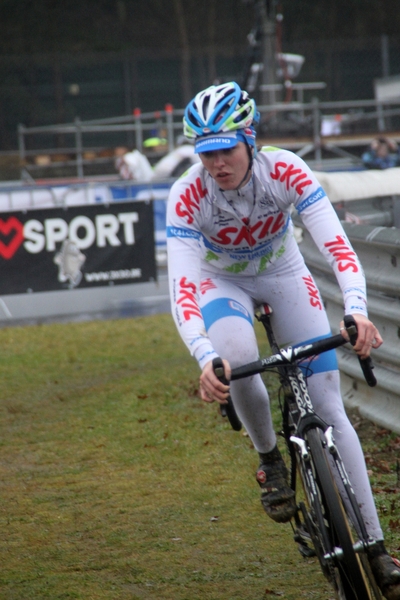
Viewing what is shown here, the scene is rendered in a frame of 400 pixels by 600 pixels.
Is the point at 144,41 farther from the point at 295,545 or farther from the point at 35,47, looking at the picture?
the point at 295,545

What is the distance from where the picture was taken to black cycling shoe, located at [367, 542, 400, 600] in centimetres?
387

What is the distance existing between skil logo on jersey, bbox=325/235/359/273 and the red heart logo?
35.8 ft

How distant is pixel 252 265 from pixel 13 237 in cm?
1031

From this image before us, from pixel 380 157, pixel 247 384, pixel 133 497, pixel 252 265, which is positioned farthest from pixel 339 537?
pixel 380 157

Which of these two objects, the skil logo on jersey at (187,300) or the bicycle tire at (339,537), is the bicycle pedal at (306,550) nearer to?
the bicycle tire at (339,537)

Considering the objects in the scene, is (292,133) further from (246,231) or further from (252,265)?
(246,231)

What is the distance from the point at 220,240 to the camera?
4.65 metres

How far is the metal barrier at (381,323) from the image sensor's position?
6.48 metres

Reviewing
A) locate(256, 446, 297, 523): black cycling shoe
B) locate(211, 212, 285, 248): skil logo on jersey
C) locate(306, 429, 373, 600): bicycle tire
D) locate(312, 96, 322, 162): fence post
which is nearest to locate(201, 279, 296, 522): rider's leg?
locate(256, 446, 297, 523): black cycling shoe

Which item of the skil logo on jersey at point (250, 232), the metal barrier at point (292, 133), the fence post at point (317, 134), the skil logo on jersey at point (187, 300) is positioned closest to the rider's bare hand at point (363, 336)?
the skil logo on jersey at point (187, 300)

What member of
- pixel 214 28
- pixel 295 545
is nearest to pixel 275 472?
pixel 295 545

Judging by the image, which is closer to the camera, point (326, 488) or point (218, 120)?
point (326, 488)

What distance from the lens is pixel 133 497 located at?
6.15 metres

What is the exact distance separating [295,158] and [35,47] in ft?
105
